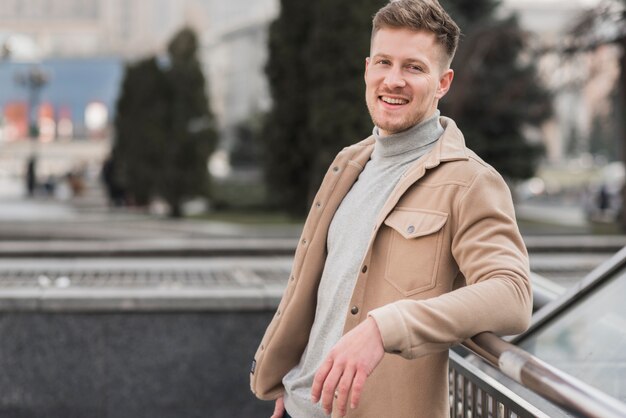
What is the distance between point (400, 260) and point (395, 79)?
40 centimetres

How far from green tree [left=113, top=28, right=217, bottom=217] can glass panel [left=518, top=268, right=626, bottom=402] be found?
69.5 feet

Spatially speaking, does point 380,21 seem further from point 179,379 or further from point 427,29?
point 179,379

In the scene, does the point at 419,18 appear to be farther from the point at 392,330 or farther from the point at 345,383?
the point at 345,383

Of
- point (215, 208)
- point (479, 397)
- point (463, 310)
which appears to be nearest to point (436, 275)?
point (463, 310)

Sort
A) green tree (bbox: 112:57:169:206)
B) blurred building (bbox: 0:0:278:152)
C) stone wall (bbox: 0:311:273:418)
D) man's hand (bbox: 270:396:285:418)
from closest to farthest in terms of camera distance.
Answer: man's hand (bbox: 270:396:285:418)
stone wall (bbox: 0:311:273:418)
green tree (bbox: 112:57:169:206)
blurred building (bbox: 0:0:278:152)

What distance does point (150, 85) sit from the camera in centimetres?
2627

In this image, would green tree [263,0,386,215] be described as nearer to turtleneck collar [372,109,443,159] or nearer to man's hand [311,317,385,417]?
turtleneck collar [372,109,443,159]

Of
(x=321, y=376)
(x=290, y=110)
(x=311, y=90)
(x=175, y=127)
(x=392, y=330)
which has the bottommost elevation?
(x=175, y=127)

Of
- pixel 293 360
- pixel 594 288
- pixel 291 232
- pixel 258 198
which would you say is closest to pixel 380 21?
pixel 293 360

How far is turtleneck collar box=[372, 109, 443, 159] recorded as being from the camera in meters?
2.31

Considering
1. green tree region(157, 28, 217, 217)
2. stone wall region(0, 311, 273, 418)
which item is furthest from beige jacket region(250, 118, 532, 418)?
green tree region(157, 28, 217, 217)

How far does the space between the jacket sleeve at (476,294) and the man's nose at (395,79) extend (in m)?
0.28

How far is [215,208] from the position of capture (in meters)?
29.9

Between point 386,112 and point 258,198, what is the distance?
29050mm
